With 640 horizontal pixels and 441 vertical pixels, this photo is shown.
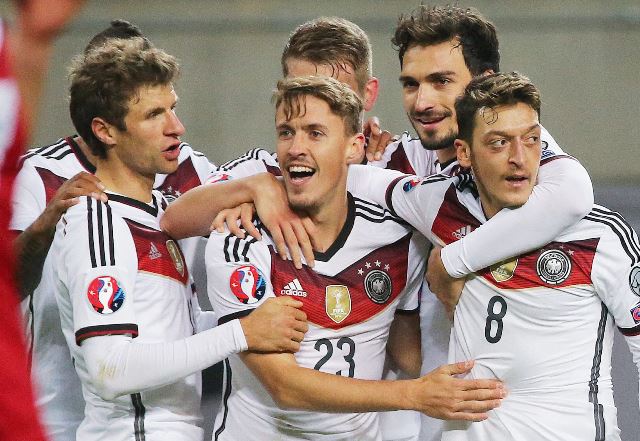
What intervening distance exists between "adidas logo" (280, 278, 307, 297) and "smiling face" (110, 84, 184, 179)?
0.54 m

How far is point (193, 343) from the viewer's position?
10.5 feet

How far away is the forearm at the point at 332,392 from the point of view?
3.18 m

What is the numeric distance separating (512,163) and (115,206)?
123 cm

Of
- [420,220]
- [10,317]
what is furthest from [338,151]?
[10,317]

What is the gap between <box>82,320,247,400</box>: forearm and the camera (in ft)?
10.3

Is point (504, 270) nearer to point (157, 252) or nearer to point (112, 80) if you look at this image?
point (157, 252)

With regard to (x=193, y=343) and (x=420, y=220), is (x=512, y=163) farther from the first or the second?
(x=193, y=343)

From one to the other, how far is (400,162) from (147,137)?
1.08m

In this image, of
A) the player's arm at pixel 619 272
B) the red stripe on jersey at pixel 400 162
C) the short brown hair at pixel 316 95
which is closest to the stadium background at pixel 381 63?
the red stripe on jersey at pixel 400 162

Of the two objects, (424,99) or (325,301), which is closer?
(325,301)

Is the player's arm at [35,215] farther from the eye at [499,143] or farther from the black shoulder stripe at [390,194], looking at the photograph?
the eye at [499,143]

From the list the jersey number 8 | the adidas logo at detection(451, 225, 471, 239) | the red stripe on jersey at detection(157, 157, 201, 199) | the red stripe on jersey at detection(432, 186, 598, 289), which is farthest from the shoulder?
the jersey number 8

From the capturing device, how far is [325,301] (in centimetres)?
343

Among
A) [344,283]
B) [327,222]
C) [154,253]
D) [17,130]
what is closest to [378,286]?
[344,283]
